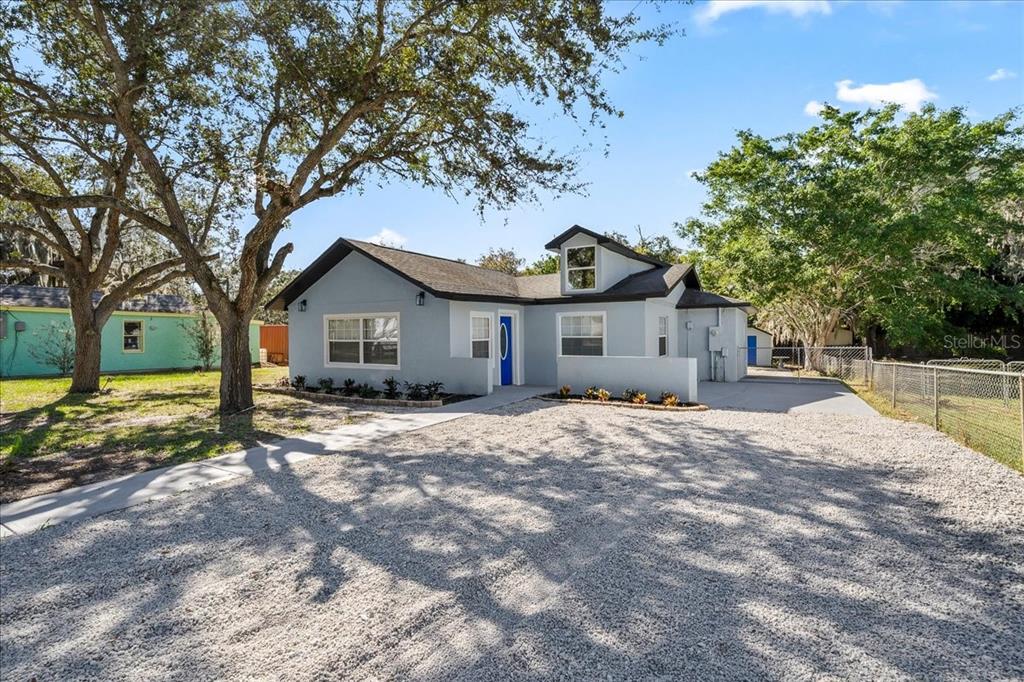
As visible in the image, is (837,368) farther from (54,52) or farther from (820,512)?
(54,52)

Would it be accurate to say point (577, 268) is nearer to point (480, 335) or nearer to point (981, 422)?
point (480, 335)

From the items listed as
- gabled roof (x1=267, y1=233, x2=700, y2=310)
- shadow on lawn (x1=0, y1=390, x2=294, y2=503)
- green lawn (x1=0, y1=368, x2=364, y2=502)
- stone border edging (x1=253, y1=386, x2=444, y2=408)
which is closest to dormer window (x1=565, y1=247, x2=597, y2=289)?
gabled roof (x1=267, y1=233, x2=700, y2=310)

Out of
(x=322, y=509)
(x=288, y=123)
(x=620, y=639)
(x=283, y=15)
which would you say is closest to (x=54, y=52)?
(x=288, y=123)

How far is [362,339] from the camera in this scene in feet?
47.2

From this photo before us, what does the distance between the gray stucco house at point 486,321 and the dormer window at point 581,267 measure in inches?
1.2

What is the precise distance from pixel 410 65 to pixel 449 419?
695 cm

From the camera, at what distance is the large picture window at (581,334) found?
14.3 m

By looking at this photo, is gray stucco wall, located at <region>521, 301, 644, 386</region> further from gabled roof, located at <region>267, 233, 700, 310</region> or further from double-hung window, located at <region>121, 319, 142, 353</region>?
double-hung window, located at <region>121, 319, 142, 353</region>

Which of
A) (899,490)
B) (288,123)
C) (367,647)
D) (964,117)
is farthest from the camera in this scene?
(964,117)

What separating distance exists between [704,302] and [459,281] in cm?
838

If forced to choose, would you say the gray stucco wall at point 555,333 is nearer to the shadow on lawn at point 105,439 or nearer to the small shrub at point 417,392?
the small shrub at point 417,392

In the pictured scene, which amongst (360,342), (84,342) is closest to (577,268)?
(360,342)

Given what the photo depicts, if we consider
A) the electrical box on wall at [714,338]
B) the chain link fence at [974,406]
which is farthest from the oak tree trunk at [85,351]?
the chain link fence at [974,406]

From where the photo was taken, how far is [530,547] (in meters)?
4.04
